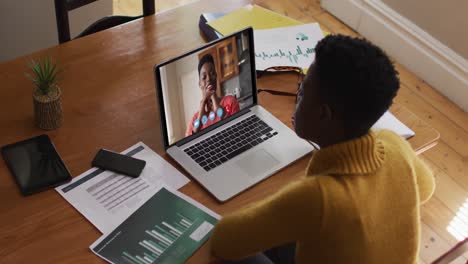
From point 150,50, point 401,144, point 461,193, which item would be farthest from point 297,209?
point 461,193

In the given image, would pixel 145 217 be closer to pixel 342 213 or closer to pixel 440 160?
pixel 342 213

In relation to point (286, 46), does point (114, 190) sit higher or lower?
lower

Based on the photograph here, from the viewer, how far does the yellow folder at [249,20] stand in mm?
1788

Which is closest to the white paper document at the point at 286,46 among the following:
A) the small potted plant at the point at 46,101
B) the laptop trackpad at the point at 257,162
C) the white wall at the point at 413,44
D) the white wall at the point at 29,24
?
the laptop trackpad at the point at 257,162

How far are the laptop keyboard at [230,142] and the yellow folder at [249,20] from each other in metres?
0.38

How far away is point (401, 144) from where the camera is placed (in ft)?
4.13

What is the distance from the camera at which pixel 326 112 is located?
3.71 ft

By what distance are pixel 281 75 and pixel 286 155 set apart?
0.35 metres

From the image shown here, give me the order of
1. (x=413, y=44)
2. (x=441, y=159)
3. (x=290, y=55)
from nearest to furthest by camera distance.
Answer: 1. (x=290, y=55)
2. (x=441, y=159)
3. (x=413, y=44)

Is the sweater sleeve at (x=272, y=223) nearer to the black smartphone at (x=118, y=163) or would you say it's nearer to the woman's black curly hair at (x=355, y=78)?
the woman's black curly hair at (x=355, y=78)

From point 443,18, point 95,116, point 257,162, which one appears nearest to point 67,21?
point 95,116

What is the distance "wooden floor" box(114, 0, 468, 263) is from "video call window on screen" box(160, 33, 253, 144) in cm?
115

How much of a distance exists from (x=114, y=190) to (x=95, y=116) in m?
0.26

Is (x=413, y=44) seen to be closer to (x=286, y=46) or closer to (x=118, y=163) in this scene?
(x=286, y=46)
